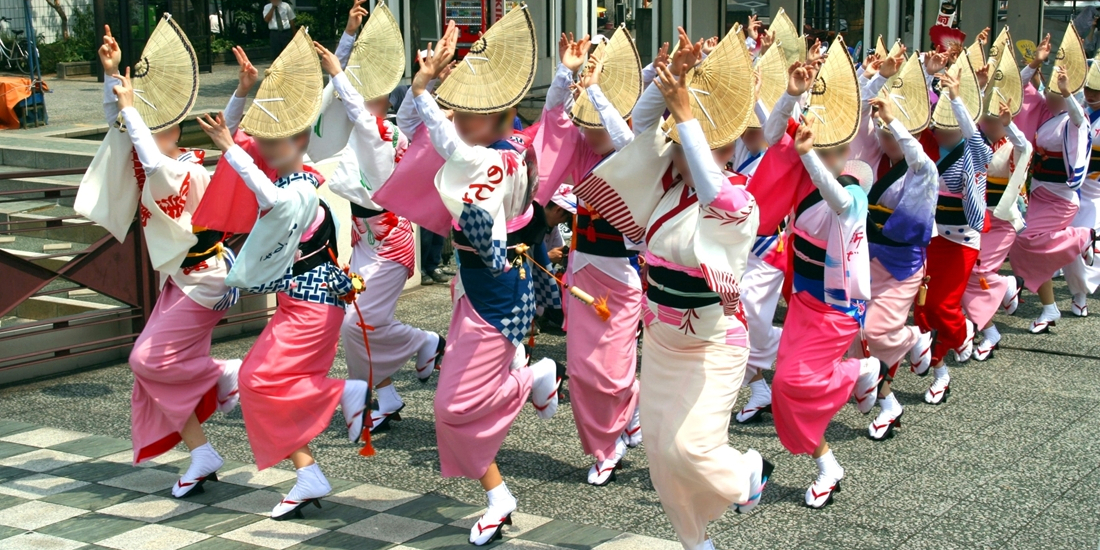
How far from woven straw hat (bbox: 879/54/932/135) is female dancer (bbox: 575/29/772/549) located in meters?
2.02

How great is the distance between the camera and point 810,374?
4.64 meters

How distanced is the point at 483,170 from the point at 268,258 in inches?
35.1

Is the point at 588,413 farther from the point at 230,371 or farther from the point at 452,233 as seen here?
the point at 230,371

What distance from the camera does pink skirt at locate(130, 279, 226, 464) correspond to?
15.3ft

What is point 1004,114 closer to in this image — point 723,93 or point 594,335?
point 594,335

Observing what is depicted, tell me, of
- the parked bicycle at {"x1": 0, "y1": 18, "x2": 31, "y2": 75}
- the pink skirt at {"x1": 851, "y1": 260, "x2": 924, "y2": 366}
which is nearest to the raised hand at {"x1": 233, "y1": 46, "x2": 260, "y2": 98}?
the pink skirt at {"x1": 851, "y1": 260, "x2": 924, "y2": 366}

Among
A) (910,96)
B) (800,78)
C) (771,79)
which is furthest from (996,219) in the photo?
(800,78)

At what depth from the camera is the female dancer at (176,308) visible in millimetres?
4613

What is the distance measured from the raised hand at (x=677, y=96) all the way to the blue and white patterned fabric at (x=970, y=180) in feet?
10.1

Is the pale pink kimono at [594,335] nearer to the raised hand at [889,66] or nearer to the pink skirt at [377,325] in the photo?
the pink skirt at [377,325]

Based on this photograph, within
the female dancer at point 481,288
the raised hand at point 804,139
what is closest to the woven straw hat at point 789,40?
the raised hand at point 804,139

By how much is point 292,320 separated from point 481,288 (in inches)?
29.9

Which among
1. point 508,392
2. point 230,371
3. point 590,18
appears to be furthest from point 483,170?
point 590,18

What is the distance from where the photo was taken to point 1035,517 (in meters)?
4.32
